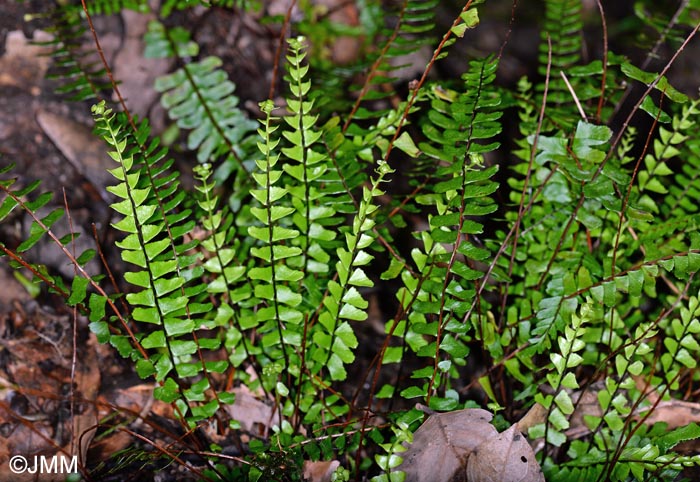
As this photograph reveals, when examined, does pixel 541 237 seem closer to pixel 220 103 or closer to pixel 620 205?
pixel 620 205

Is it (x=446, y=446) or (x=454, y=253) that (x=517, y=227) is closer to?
(x=454, y=253)

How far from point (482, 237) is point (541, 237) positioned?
0.41m

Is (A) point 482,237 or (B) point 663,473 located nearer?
(B) point 663,473

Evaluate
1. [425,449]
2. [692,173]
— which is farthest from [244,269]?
[692,173]

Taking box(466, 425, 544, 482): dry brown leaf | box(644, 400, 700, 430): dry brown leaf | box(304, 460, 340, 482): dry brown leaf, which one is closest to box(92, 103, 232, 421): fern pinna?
box(304, 460, 340, 482): dry brown leaf

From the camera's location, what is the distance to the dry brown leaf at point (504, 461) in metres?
1.66

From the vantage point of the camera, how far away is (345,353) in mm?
1872

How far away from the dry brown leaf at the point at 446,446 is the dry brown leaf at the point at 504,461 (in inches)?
0.7

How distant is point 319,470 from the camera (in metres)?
1.78

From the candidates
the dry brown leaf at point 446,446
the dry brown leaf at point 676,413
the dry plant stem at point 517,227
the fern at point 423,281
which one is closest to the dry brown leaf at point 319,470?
the fern at point 423,281

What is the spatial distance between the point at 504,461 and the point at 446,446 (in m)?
0.16

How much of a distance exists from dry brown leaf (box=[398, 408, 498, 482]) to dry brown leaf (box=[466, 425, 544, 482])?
2 centimetres

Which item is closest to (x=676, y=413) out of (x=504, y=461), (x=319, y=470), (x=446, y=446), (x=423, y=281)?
(x=504, y=461)

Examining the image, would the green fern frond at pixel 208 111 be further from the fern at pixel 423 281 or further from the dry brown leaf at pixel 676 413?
the dry brown leaf at pixel 676 413
